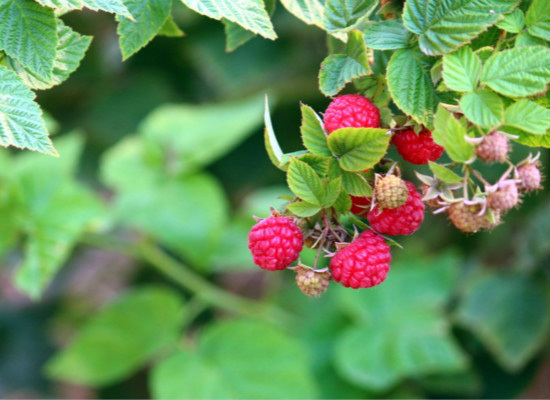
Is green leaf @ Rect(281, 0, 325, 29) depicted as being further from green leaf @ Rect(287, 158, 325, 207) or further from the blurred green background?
the blurred green background

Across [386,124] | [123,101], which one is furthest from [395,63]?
[123,101]

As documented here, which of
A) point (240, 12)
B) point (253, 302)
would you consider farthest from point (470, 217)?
point (253, 302)

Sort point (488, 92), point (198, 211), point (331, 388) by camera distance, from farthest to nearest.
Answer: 1. point (331, 388)
2. point (198, 211)
3. point (488, 92)

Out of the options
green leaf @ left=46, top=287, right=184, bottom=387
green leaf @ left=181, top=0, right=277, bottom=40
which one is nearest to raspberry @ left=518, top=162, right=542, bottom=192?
green leaf @ left=181, top=0, right=277, bottom=40

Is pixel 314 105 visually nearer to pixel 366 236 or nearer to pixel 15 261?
pixel 15 261

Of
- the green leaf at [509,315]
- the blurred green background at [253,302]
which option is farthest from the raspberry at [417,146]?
the green leaf at [509,315]

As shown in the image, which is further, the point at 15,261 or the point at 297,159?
the point at 15,261

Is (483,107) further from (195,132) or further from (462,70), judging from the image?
(195,132)
